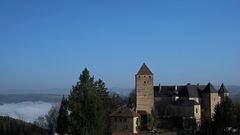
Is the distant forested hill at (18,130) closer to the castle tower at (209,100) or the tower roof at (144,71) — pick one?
the tower roof at (144,71)

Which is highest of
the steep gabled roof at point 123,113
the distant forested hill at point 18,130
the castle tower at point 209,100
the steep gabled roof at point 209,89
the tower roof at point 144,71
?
the tower roof at point 144,71

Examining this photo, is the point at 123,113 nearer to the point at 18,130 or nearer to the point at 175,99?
the point at 175,99

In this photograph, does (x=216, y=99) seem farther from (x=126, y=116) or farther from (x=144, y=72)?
(x=126, y=116)

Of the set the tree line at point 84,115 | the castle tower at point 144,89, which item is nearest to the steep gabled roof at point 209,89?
the castle tower at point 144,89

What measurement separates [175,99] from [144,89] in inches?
314

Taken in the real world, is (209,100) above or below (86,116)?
above

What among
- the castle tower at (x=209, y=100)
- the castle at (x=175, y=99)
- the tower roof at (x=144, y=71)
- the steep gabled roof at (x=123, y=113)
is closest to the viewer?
the steep gabled roof at (x=123, y=113)

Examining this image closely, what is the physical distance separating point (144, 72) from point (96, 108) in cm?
4186

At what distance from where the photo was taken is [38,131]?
309ft

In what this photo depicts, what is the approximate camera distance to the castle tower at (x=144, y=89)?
84.8m

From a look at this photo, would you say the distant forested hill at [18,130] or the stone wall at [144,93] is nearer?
the stone wall at [144,93]

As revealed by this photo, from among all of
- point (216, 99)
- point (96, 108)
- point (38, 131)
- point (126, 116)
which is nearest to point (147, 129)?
point (126, 116)

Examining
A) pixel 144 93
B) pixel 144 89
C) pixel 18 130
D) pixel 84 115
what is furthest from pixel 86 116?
pixel 18 130

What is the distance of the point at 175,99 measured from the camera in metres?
91.2
